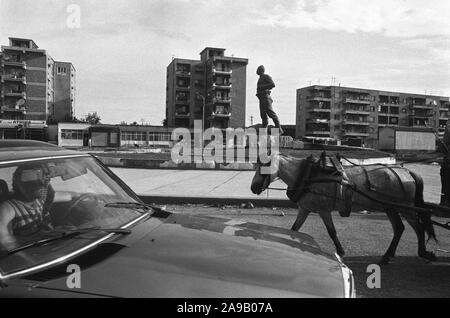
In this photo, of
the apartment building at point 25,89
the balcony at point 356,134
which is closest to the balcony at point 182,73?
the apartment building at point 25,89

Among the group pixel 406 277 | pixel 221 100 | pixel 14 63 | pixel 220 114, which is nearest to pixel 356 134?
pixel 220 114

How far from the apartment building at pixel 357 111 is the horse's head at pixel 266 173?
330ft

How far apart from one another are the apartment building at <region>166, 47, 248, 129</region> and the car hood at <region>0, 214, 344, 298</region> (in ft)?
289

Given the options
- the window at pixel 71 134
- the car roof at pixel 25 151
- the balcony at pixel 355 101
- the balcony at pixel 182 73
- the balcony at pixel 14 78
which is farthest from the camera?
the balcony at pixel 355 101

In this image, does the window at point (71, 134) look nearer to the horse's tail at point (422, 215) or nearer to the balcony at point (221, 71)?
the balcony at point (221, 71)

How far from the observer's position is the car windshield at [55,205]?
223 centimetres

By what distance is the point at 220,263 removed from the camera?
2020mm

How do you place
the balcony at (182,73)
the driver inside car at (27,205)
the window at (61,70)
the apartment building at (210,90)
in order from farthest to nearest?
the window at (61,70), the balcony at (182,73), the apartment building at (210,90), the driver inside car at (27,205)

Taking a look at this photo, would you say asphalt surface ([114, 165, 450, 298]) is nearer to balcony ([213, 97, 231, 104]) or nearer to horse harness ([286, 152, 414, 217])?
horse harness ([286, 152, 414, 217])

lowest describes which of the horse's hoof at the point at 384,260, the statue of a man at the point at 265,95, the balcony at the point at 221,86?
the horse's hoof at the point at 384,260

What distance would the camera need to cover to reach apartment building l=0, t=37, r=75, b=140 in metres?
79.9

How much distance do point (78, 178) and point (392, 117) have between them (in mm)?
123235

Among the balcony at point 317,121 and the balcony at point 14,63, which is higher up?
the balcony at point 14,63

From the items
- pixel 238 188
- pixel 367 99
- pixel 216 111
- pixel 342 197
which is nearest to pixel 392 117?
pixel 367 99
